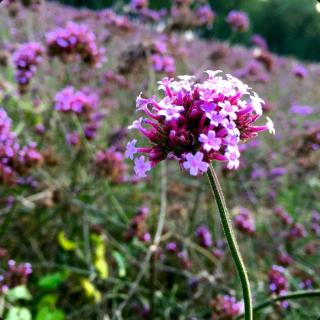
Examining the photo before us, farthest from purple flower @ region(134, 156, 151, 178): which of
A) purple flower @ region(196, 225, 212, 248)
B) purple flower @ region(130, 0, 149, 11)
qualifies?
purple flower @ region(130, 0, 149, 11)

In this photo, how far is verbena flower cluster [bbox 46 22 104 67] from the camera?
11.4ft

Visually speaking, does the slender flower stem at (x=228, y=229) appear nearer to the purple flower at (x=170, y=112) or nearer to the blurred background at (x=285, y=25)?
the purple flower at (x=170, y=112)

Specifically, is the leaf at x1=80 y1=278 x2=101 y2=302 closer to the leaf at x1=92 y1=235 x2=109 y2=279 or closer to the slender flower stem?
the leaf at x1=92 y1=235 x2=109 y2=279

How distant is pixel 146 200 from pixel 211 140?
3000 mm

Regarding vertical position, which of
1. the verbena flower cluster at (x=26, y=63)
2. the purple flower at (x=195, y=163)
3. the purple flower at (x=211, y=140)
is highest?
the purple flower at (x=211, y=140)

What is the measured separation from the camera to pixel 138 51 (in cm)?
400

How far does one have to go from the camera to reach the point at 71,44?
3.50 metres

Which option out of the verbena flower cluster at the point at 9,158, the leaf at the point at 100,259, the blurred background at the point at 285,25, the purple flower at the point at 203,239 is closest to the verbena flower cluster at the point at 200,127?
the verbena flower cluster at the point at 9,158

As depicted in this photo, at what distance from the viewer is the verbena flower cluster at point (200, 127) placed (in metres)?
1.34

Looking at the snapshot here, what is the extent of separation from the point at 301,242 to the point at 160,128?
375 centimetres

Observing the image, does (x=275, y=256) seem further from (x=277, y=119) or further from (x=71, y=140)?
(x=277, y=119)

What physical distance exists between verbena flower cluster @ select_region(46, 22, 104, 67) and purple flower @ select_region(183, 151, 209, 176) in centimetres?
241

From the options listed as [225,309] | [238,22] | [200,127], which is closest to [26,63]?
[225,309]

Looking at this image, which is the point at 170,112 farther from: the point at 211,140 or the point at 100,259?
the point at 100,259
